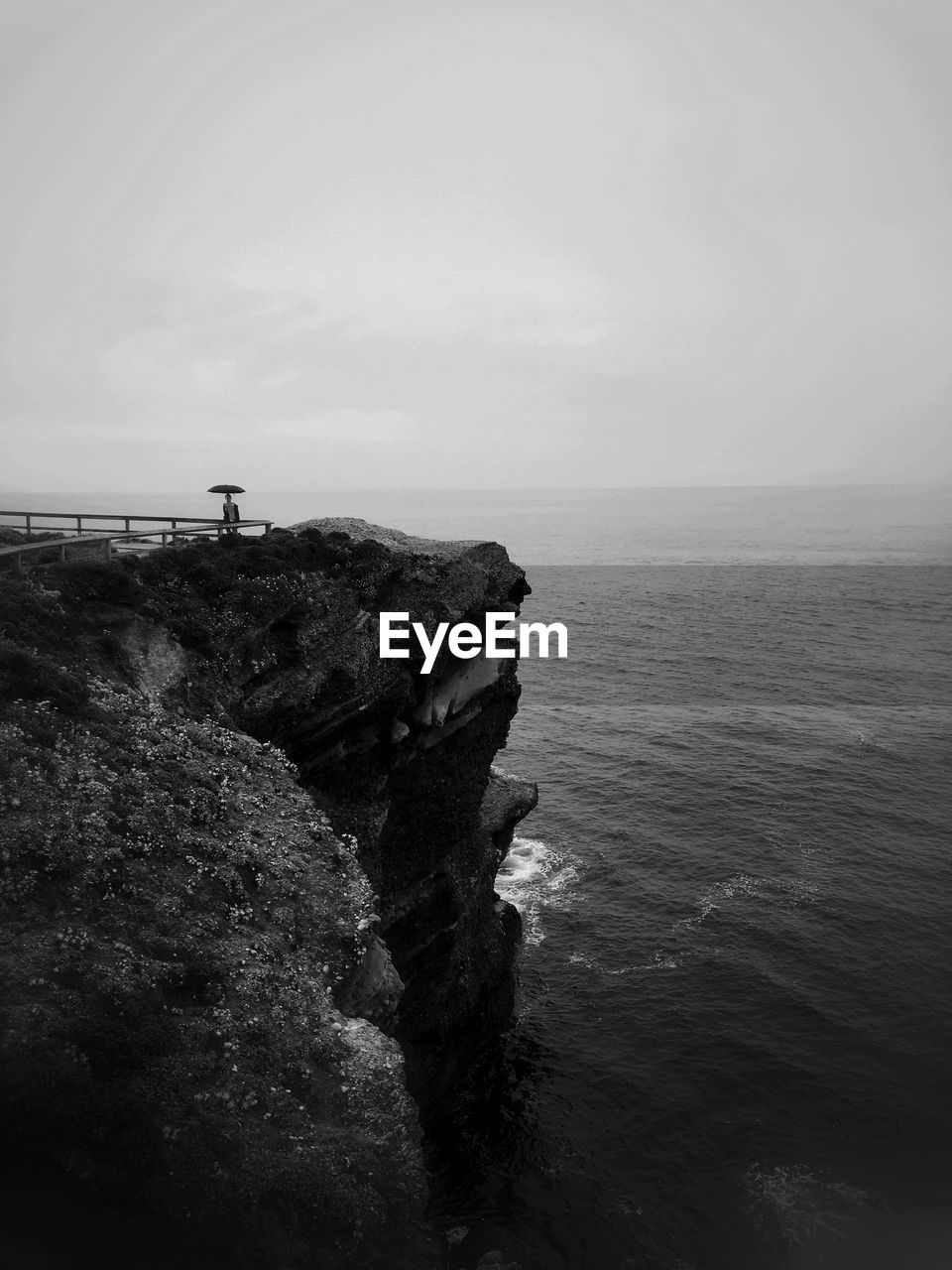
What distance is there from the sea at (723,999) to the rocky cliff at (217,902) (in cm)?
678

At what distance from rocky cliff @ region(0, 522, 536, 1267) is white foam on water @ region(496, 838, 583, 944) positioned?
13.3 meters

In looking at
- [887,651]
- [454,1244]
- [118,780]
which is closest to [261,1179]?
[118,780]

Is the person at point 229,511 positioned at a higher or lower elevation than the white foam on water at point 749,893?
higher

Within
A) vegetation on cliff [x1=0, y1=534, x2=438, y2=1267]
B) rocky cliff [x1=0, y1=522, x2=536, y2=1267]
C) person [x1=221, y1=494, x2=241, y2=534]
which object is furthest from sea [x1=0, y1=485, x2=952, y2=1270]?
person [x1=221, y1=494, x2=241, y2=534]

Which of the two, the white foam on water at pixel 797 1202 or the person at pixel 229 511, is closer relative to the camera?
the white foam on water at pixel 797 1202

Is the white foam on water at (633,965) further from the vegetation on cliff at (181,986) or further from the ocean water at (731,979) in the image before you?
the vegetation on cliff at (181,986)

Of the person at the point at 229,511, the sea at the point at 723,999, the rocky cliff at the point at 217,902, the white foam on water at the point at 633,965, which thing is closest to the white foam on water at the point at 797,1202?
the sea at the point at 723,999

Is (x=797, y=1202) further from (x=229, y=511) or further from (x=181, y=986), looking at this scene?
(x=229, y=511)

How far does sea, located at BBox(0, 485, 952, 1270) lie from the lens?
27.7 meters

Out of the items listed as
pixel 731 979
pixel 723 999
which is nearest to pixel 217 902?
pixel 723 999

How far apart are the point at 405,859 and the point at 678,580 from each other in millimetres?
133794

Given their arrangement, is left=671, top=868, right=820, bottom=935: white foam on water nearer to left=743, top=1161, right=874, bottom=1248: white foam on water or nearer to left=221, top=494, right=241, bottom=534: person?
left=743, top=1161, right=874, bottom=1248: white foam on water

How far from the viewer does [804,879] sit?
46781 millimetres

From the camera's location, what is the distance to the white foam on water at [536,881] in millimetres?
46644
